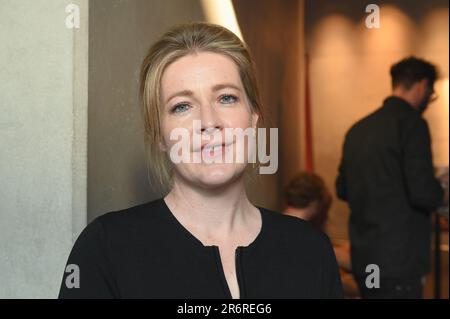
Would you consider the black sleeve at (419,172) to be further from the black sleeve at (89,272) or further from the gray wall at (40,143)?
the black sleeve at (89,272)

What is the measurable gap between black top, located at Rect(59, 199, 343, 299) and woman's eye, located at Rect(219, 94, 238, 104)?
0.23 meters

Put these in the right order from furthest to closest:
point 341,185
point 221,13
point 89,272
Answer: point 341,185 < point 221,13 < point 89,272

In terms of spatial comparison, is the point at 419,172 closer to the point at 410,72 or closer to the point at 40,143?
the point at 410,72

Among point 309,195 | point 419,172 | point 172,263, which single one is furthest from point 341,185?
point 172,263

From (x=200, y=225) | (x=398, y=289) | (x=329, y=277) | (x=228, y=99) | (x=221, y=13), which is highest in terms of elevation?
(x=221, y=13)

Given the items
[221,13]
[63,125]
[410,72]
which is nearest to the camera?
[63,125]

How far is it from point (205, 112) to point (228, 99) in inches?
3.1

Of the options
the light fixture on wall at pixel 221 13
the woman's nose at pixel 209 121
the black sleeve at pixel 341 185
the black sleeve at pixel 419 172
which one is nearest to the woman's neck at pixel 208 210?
the woman's nose at pixel 209 121

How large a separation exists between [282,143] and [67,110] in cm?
313

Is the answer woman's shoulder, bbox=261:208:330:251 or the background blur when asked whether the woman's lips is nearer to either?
woman's shoulder, bbox=261:208:330:251

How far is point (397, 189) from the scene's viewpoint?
305 cm

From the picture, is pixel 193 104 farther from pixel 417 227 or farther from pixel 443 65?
pixel 443 65

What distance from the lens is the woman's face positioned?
1.21 m

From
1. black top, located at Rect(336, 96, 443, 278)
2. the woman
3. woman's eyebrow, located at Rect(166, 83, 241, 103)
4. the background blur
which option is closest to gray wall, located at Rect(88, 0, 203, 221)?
the background blur
